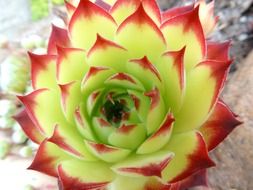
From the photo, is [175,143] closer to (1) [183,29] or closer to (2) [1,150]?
(1) [183,29]

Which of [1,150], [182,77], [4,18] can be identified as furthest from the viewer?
[4,18]

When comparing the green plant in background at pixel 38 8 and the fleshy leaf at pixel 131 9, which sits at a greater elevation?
the fleshy leaf at pixel 131 9

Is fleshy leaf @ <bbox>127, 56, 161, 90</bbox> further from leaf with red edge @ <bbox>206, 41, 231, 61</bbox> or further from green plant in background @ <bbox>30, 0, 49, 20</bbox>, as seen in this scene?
green plant in background @ <bbox>30, 0, 49, 20</bbox>

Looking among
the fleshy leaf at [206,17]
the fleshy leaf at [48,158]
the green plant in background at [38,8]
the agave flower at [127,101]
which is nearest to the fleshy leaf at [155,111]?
the agave flower at [127,101]

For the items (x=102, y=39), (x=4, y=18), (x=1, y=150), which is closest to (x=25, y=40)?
(x=1, y=150)

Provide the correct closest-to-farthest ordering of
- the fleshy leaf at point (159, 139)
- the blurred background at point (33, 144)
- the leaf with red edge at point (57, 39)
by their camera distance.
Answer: the fleshy leaf at point (159, 139), the leaf with red edge at point (57, 39), the blurred background at point (33, 144)

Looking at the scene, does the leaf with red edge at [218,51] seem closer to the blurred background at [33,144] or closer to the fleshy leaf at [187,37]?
the fleshy leaf at [187,37]
